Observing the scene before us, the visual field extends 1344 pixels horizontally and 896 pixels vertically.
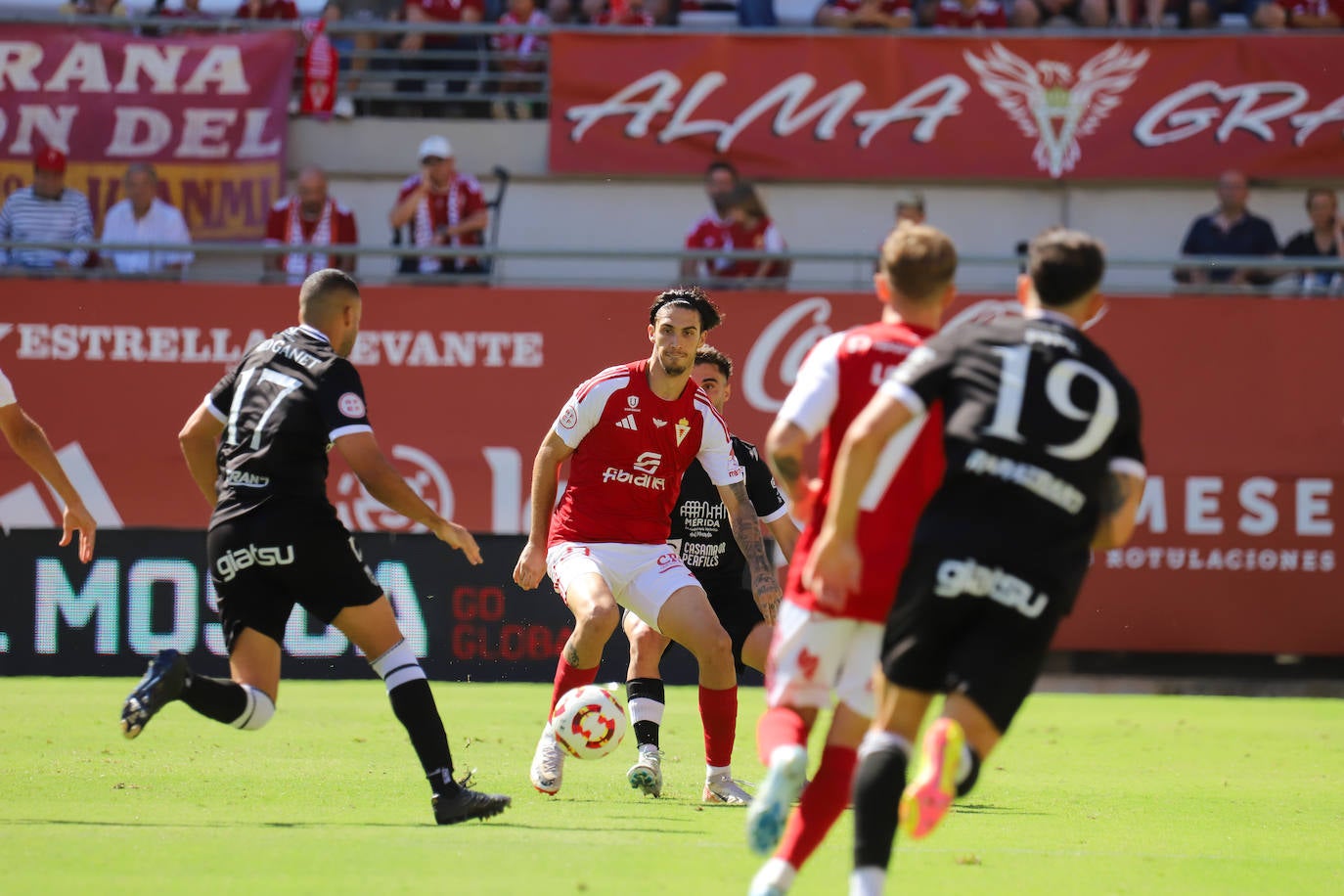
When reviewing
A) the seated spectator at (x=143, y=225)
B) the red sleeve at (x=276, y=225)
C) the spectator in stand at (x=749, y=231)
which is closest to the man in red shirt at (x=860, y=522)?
the spectator in stand at (x=749, y=231)

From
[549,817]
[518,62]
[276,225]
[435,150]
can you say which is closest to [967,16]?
[518,62]

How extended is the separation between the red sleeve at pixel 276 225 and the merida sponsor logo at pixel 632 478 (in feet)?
31.1

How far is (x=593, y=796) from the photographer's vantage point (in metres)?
8.38

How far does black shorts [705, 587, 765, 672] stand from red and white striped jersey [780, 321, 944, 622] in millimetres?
3825

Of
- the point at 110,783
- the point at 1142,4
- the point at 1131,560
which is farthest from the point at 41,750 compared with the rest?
the point at 1142,4

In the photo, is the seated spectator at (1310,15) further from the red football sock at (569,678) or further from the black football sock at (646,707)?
the red football sock at (569,678)

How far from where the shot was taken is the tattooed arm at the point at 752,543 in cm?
855

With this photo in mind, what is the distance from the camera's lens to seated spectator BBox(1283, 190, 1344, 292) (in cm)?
1688

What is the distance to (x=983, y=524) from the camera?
197 inches

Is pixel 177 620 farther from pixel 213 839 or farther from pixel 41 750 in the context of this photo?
pixel 213 839

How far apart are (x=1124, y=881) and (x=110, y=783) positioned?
15.2ft

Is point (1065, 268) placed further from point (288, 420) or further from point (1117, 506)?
point (288, 420)

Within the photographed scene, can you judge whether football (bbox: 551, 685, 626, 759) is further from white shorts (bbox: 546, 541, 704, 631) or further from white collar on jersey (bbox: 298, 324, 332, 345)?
white collar on jersey (bbox: 298, 324, 332, 345)

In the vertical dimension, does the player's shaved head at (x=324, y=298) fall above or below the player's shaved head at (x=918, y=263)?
below
